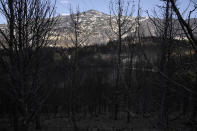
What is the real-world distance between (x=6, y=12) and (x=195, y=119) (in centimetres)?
394

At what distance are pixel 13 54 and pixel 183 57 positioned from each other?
3.08 m

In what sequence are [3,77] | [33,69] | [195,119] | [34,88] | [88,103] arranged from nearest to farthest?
[195,119]
[3,77]
[34,88]
[33,69]
[88,103]

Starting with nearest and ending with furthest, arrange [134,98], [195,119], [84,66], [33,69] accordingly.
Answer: [195,119]
[134,98]
[33,69]
[84,66]

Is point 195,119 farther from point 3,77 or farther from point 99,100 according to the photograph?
point 99,100

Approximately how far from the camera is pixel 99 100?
36812 mm

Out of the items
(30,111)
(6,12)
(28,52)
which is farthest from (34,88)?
(6,12)

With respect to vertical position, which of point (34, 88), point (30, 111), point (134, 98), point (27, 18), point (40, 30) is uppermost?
point (27, 18)

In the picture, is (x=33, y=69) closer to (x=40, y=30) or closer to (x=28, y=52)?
(x=28, y=52)

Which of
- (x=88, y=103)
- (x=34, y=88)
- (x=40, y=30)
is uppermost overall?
(x=40, y=30)

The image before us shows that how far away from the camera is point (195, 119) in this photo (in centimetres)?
145

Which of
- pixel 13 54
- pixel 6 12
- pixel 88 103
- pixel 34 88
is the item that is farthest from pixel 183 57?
pixel 88 103

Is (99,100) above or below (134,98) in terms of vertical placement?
below

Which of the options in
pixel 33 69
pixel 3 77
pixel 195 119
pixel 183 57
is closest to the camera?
pixel 195 119

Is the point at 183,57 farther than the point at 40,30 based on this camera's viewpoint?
No
